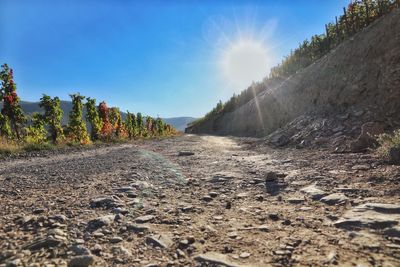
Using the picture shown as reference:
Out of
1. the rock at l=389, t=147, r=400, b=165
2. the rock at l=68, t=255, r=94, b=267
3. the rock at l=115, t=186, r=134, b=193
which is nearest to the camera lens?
the rock at l=68, t=255, r=94, b=267

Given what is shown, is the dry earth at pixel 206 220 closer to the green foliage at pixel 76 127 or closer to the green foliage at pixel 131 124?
the green foliage at pixel 76 127

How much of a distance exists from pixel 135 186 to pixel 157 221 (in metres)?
2.50

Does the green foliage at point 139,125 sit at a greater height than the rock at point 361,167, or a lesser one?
greater

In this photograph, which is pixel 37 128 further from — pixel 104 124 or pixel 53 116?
pixel 104 124

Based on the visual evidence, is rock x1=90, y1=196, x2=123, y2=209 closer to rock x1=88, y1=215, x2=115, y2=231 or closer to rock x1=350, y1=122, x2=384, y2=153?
rock x1=88, y1=215, x2=115, y2=231

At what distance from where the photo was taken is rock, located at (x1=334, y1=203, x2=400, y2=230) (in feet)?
13.8

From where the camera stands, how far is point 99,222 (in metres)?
4.66

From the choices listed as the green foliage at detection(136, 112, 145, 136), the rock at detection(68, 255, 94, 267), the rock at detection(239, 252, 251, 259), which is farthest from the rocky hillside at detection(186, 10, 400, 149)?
the green foliage at detection(136, 112, 145, 136)

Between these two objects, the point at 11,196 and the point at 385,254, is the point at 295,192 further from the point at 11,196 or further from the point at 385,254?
the point at 11,196

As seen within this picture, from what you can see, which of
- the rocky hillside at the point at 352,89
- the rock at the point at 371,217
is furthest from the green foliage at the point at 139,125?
the rock at the point at 371,217

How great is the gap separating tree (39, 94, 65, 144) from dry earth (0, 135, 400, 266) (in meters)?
21.0

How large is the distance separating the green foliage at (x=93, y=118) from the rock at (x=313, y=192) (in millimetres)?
28886

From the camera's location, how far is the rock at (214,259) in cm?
338

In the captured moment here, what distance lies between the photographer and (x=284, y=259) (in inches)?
136
